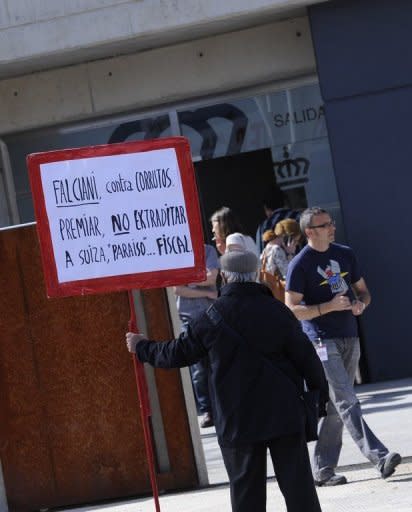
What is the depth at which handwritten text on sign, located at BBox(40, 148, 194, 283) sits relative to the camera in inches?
279

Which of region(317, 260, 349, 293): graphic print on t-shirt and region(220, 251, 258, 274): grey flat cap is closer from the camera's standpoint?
region(220, 251, 258, 274): grey flat cap

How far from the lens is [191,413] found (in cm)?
908

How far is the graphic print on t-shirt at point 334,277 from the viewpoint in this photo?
858 centimetres

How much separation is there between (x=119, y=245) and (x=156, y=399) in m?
2.29

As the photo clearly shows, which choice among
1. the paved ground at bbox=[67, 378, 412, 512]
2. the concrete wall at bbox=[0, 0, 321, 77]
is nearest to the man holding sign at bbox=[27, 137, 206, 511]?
the paved ground at bbox=[67, 378, 412, 512]

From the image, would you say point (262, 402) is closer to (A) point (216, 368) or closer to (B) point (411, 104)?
(A) point (216, 368)

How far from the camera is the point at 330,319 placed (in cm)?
859

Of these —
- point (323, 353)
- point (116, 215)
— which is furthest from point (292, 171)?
point (116, 215)

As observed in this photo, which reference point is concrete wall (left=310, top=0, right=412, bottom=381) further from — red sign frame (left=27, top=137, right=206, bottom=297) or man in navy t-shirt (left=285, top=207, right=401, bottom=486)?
red sign frame (left=27, top=137, right=206, bottom=297)

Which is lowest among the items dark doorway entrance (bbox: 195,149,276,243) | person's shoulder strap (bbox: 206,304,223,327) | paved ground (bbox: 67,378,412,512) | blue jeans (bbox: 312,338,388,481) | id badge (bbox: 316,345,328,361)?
paved ground (bbox: 67,378,412,512)

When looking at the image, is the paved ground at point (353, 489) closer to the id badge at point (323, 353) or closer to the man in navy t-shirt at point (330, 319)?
the man in navy t-shirt at point (330, 319)

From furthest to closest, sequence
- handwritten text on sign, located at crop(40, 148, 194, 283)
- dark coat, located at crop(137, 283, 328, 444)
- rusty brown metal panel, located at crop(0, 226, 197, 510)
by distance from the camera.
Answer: rusty brown metal panel, located at crop(0, 226, 197, 510)
handwritten text on sign, located at crop(40, 148, 194, 283)
dark coat, located at crop(137, 283, 328, 444)

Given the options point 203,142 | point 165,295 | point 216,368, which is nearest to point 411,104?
point 203,142

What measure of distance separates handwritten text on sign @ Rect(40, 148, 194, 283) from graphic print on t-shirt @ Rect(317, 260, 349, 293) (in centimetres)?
172
